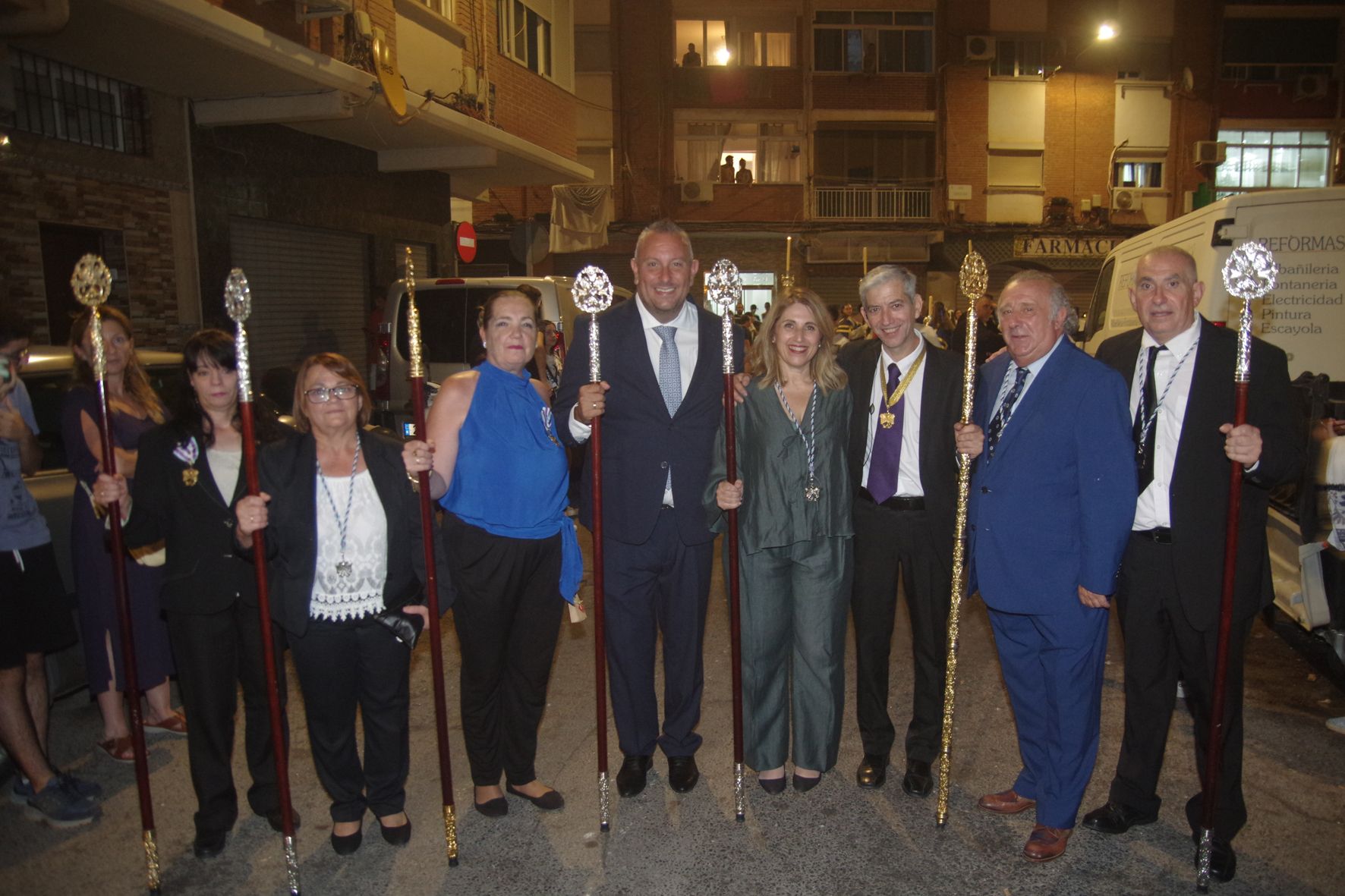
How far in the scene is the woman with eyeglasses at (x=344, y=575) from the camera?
3455mm

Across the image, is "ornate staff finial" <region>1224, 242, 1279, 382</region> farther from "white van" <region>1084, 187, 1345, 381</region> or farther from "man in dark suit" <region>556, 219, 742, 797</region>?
"white van" <region>1084, 187, 1345, 381</region>

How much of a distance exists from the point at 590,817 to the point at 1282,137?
104 feet

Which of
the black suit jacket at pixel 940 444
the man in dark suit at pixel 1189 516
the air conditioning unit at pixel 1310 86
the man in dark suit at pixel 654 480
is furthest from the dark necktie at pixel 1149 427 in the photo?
the air conditioning unit at pixel 1310 86

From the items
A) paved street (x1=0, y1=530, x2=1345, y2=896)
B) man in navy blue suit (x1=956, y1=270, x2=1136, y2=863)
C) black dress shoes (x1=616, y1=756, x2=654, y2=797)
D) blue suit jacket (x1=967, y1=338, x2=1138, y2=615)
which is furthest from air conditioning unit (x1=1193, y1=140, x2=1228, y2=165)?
black dress shoes (x1=616, y1=756, x2=654, y2=797)

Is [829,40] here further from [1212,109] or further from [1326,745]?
[1326,745]

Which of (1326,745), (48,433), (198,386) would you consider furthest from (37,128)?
(1326,745)

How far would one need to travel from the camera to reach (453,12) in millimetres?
13680

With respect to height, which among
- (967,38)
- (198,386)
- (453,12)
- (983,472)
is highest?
(967,38)

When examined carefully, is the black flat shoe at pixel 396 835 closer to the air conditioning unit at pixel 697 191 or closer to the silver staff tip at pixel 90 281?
the silver staff tip at pixel 90 281

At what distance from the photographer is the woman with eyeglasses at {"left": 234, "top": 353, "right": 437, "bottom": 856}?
346 cm

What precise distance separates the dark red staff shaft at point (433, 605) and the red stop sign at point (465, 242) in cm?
898

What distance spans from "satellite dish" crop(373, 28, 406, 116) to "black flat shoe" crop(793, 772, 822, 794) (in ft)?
30.2

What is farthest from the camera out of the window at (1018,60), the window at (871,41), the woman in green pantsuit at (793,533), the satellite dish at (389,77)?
the window at (1018,60)

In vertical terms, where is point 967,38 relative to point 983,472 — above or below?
above
